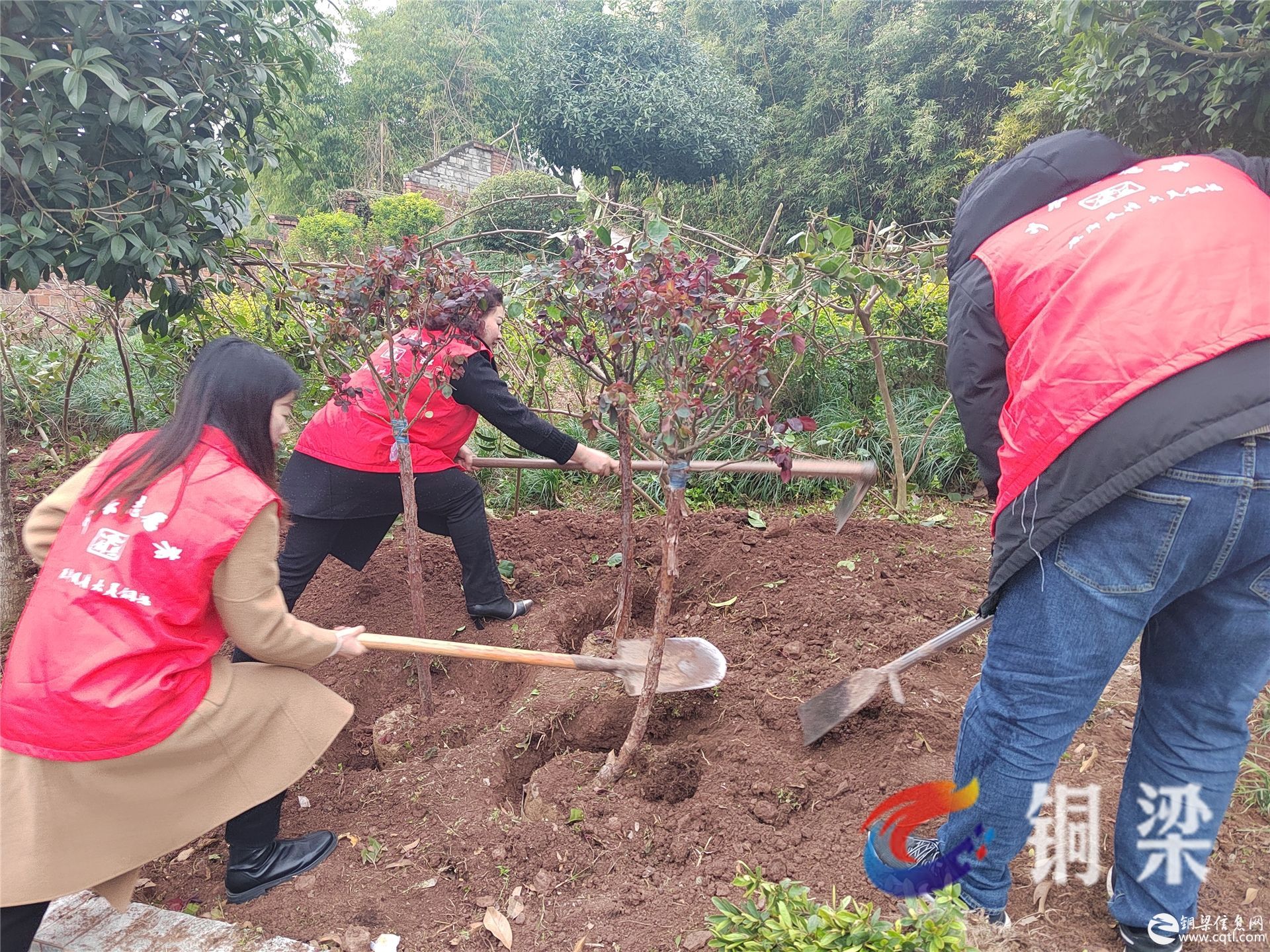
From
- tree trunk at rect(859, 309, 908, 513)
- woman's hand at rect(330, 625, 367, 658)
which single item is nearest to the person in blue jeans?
woman's hand at rect(330, 625, 367, 658)

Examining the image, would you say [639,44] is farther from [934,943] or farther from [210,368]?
[934,943]

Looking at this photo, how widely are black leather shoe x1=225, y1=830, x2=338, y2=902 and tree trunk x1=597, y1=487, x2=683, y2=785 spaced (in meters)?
0.87

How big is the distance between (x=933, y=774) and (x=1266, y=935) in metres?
0.80

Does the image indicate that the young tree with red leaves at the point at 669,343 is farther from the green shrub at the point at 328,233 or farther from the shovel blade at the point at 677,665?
the green shrub at the point at 328,233

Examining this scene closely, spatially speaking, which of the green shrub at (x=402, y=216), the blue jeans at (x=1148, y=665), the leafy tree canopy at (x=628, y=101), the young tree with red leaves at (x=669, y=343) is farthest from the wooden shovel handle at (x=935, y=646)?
the green shrub at (x=402, y=216)

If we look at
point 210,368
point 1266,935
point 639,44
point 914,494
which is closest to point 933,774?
point 1266,935

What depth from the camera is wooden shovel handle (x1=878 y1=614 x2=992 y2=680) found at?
2.29m

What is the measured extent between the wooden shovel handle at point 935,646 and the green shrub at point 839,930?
1.04m

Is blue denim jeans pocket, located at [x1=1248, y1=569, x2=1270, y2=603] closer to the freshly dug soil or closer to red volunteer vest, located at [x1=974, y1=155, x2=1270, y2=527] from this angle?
red volunteer vest, located at [x1=974, y1=155, x2=1270, y2=527]

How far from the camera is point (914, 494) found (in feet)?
16.3

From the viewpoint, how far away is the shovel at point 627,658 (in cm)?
221

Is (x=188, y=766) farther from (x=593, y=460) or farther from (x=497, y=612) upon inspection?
(x=593, y=460)

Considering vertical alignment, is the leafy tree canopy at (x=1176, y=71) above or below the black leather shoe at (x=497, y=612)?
above

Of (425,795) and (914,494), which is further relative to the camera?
(914,494)
